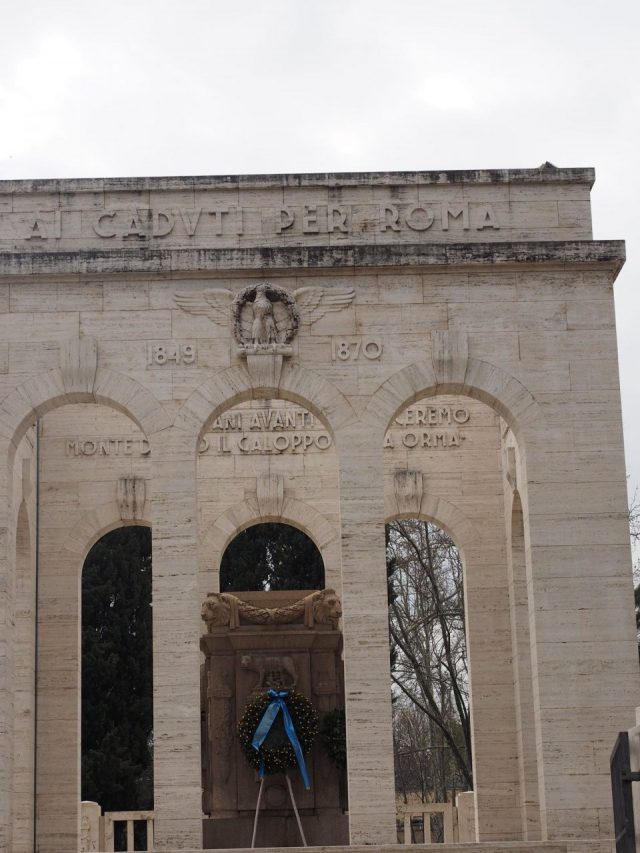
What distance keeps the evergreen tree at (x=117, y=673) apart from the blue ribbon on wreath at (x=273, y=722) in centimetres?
1210

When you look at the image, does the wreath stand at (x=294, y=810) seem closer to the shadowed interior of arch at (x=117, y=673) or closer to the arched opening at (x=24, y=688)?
the arched opening at (x=24, y=688)

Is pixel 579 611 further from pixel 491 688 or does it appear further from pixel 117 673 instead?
pixel 117 673

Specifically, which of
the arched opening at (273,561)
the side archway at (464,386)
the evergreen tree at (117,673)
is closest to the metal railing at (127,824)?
the evergreen tree at (117,673)

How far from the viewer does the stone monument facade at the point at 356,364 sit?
24578mm

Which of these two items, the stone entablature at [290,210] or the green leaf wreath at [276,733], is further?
the green leaf wreath at [276,733]

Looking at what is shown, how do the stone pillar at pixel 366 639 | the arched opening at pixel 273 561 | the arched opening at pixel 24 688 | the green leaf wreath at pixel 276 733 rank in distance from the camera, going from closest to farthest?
the stone pillar at pixel 366 639, the arched opening at pixel 24 688, the green leaf wreath at pixel 276 733, the arched opening at pixel 273 561

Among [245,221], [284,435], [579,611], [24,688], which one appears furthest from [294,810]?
[245,221]

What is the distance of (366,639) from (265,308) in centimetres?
544

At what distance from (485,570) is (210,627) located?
17.1 feet

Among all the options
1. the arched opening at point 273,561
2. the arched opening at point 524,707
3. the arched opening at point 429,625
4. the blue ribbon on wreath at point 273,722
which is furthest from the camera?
the arched opening at point 429,625

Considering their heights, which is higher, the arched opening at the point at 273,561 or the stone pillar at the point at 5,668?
the arched opening at the point at 273,561

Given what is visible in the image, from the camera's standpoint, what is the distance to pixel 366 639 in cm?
2495

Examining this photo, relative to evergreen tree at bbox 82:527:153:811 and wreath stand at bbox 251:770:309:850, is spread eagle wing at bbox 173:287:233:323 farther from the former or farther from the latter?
evergreen tree at bbox 82:527:153:811

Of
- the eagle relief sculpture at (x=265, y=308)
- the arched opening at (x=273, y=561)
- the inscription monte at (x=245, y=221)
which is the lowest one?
the arched opening at (x=273, y=561)
